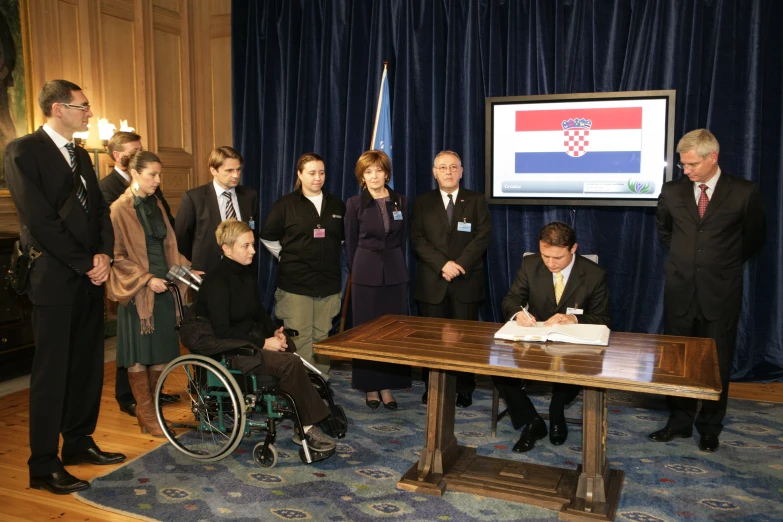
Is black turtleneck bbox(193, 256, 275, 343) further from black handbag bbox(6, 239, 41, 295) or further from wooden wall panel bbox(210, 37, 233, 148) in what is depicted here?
wooden wall panel bbox(210, 37, 233, 148)

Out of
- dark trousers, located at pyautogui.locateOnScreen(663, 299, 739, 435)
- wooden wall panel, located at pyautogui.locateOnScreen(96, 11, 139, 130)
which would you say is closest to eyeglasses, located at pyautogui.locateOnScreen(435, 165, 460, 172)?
dark trousers, located at pyautogui.locateOnScreen(663, 299, 739, 435)

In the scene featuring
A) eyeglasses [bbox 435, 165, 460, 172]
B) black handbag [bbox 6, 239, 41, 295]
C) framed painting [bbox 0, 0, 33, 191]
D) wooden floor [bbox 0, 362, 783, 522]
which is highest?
framed painting [bbox 0, 0, 33, 191]

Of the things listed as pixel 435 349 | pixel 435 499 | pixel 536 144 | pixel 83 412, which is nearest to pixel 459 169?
pixel 536 144

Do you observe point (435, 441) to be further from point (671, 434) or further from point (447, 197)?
point (447, 197)

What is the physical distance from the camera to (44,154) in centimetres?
301

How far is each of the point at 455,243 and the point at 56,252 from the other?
85.7 inches

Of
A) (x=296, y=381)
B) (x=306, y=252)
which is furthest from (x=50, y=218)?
(x=306, y=252)

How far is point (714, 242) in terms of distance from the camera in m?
3.56

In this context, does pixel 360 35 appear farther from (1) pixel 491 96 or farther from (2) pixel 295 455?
(2) pixel 295 455

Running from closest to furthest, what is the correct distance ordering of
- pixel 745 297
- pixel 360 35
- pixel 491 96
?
pixel 745 297 → pixel 491 96 → pixel 360 35

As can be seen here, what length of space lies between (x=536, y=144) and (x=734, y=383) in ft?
6.78

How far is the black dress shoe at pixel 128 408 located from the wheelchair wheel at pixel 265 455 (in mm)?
1121

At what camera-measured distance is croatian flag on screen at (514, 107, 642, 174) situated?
15.7 ft

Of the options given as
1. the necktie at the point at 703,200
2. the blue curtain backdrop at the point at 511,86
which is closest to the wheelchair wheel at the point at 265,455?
the necktie at the point at 703,200
